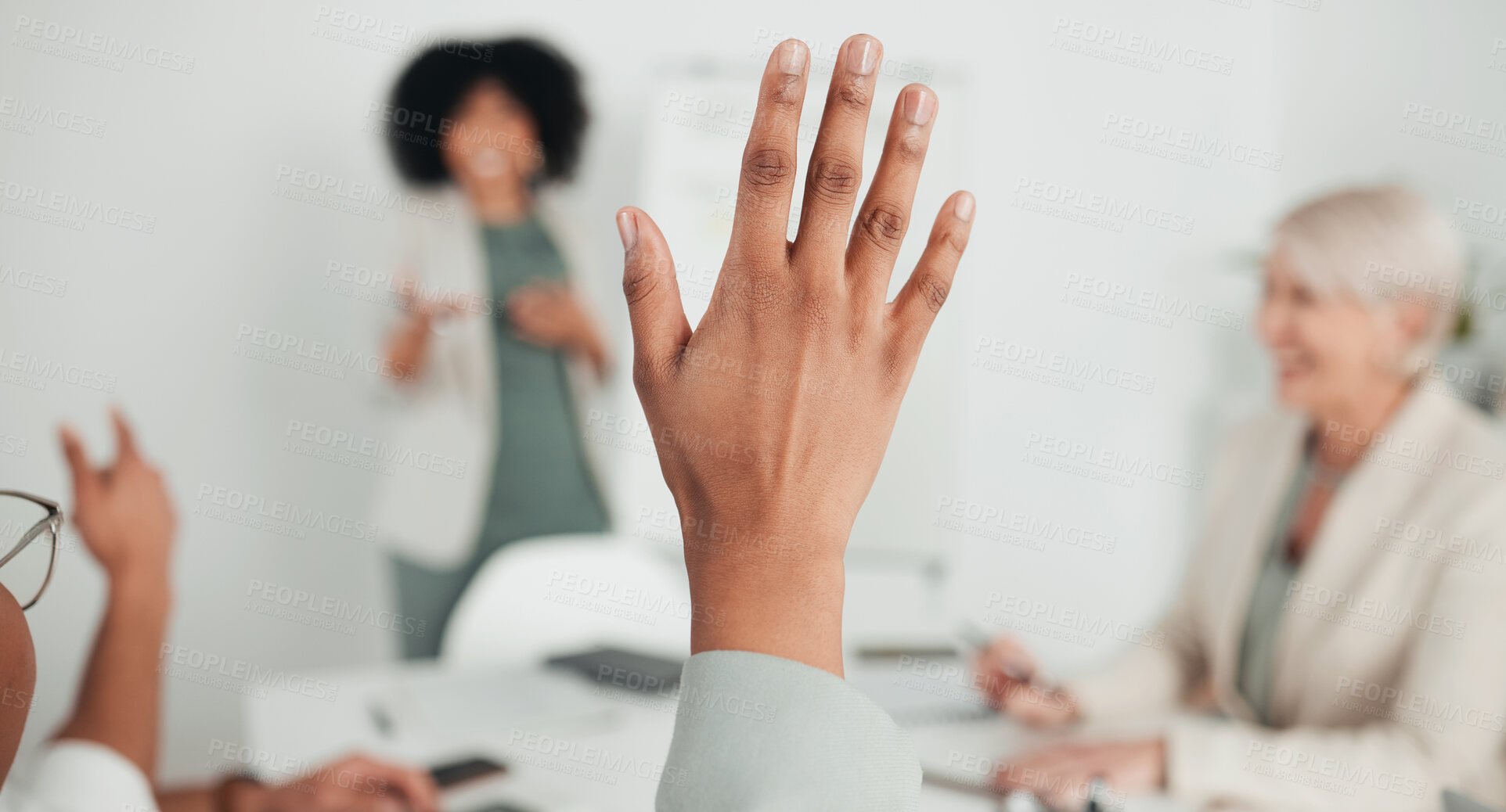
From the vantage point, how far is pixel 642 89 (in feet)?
8.49

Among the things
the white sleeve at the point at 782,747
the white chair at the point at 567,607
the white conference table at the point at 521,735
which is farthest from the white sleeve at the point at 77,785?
the white sleeve at the point at 782,747

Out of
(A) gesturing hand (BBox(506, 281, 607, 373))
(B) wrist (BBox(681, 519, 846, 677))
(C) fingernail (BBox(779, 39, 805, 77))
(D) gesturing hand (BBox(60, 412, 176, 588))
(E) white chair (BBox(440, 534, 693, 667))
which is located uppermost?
(C) fingernail (BBox(779, 39, 805, 77))

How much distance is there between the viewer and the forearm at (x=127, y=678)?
3.42 ft

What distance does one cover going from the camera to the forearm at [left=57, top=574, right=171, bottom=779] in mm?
1041

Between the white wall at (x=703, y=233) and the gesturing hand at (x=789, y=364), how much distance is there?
1905mm

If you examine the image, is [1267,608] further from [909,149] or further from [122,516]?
[122,516]

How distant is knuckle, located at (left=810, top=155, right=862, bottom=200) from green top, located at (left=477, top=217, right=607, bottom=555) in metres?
2.06

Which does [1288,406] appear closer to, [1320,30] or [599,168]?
[1320,30]

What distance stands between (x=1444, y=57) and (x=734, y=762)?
108 inches

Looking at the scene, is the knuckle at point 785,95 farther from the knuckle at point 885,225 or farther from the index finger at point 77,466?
the index finger at point 77,466

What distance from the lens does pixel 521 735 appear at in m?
1.19

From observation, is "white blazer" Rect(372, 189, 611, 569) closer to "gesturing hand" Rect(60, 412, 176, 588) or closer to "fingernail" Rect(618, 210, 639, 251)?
"gesturing hand" Rect(60, 412, 176, 588)

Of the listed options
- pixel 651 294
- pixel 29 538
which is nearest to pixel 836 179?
pixel 651 294

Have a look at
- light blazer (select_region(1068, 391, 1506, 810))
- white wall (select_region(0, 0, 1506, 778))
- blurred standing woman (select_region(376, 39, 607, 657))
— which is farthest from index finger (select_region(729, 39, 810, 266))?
blurred standing woman (select_region(376, 39, 607, 657))
